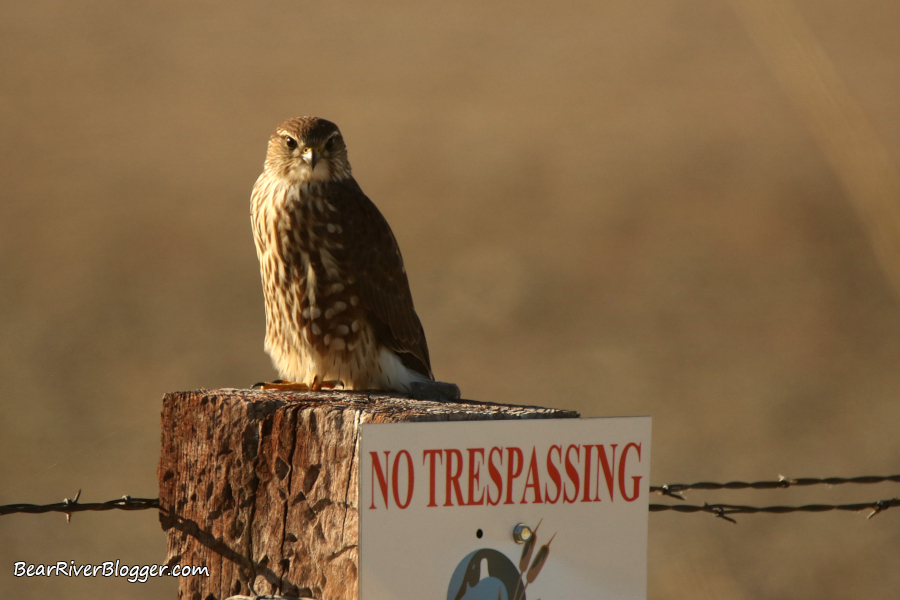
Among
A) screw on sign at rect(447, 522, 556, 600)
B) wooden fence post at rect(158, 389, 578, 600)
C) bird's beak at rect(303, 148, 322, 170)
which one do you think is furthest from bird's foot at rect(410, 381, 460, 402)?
bird's beak at rect(303, 148, 322, 170)

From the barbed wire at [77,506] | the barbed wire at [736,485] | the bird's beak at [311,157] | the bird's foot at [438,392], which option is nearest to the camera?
the barbed wire at [77,506]

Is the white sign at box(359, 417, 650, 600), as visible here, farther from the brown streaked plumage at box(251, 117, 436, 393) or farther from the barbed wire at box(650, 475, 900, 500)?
the brown streaked plumage at box(251, 117, 436, 393)

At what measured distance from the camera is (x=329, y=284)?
11.5ft

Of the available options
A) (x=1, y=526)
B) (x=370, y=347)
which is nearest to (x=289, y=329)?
(x=370, y=347)

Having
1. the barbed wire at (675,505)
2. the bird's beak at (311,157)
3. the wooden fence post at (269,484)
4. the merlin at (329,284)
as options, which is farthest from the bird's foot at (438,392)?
the bird's beak at (311,157)

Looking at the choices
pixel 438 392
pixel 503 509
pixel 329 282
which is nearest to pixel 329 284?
pixel 329 282

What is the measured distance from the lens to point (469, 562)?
1.97m

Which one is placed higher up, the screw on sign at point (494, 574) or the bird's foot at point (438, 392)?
the bird's foot at point (438, 392)

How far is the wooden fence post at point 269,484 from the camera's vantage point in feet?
6.54

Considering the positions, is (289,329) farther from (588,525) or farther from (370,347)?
(588,525)

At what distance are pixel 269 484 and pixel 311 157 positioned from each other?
1.76 metres

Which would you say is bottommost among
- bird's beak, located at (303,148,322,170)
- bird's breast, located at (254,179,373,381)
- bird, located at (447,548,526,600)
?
bird, located at (447,548,526,600)

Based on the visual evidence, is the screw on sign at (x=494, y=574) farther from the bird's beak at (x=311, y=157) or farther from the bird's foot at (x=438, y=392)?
the bird's beak at (x=311, y=157)

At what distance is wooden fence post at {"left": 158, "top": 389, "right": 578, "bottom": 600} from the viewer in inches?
78.5
